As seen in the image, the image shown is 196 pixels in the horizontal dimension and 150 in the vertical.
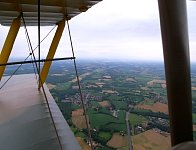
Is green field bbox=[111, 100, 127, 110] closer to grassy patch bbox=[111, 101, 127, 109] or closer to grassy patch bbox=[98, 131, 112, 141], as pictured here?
grassy patch bbox=[111, 101, 127, 109]

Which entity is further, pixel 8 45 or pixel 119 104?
pixel 119 104

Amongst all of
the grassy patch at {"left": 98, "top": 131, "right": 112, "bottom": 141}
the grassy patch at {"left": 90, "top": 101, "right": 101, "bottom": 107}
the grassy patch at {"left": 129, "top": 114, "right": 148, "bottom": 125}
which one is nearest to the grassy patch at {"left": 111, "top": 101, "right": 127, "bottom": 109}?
the grassy patch at {"left": 90, "top": 101, "right": 101, "bottom": 107}

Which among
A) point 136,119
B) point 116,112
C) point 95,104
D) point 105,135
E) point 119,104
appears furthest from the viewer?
point 119,104

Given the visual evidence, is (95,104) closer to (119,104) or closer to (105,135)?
(119,104)

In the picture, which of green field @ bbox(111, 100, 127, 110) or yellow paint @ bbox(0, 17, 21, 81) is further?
green field @ bbox(111, 100, 127, 110)

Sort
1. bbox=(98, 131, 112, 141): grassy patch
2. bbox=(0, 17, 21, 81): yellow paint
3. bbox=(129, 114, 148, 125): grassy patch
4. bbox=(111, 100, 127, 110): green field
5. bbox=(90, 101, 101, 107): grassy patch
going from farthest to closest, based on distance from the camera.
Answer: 1. bbox=(90, 101, 101, 107): grassy patch
2. bbox=(111, 100, 127, 110): green field
3. bbox=(129, 114, 148, 125): grassy patch
4. bbox=(98, 131, 112, 141): grassy patch
5. bbox=(0, 17, 21, 81): yellow paint

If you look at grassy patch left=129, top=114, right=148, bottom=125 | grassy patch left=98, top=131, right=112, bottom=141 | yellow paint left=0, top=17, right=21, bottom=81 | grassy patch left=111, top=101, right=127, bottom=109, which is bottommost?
grassy patch left=98, top=131, right=112, bottom=141

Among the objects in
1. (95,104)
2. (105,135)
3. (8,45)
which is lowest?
(105,135)

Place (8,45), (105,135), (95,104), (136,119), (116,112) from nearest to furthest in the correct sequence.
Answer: (8,45) → (105,135) → (136,119) → (116,112) → (95,104)

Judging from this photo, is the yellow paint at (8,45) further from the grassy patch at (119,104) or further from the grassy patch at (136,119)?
the grassy patch at (119,104)

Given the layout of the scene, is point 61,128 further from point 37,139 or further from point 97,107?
point 97,107

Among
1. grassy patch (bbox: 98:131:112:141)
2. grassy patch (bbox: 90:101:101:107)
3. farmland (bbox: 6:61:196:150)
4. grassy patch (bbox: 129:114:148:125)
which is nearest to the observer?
farmland (bbox: 6:61:196:150)

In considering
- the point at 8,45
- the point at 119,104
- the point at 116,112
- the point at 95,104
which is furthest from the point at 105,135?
the point at 8,45
